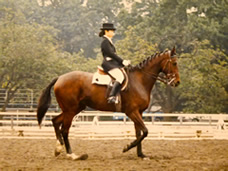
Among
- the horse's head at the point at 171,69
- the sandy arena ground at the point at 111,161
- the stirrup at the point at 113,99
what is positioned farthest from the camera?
the horse's head at the point at 171,69

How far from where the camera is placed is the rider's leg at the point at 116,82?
A: 10367 mm

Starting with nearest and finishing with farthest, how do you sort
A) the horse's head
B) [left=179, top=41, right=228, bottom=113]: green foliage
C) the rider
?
the rider, the horse's head, [left=179, top=41, right=228, bottom=113]: green foliage

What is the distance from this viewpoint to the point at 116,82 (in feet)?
34.3

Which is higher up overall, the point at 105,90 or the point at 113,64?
the point at 113,64

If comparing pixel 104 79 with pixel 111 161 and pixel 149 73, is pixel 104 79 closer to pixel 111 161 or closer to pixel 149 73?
pixel 149 73

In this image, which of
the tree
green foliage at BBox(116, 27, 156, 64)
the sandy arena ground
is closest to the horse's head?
the sandy arena ground

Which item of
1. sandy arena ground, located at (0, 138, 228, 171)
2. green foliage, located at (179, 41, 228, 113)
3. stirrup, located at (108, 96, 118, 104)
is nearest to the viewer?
sandy arena ground, located at (0, 138, 228, 171)

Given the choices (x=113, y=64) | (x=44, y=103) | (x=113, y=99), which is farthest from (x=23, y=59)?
(x=113, y=99)

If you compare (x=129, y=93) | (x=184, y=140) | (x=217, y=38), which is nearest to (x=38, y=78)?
(x=217, y=38)

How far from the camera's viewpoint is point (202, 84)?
31.3 m

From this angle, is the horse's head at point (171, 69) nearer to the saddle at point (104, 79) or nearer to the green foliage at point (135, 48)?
the saddle at point (104, 79)

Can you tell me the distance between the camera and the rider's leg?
10.4 meters

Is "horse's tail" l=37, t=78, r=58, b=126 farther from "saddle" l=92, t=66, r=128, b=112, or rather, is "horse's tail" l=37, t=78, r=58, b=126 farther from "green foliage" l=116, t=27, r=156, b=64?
"green foliage" l=116, t=27, r=156, b=64

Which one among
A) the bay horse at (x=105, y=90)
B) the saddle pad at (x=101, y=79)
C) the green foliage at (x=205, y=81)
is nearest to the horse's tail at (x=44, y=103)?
the bay horse at (x=105, y=90)
